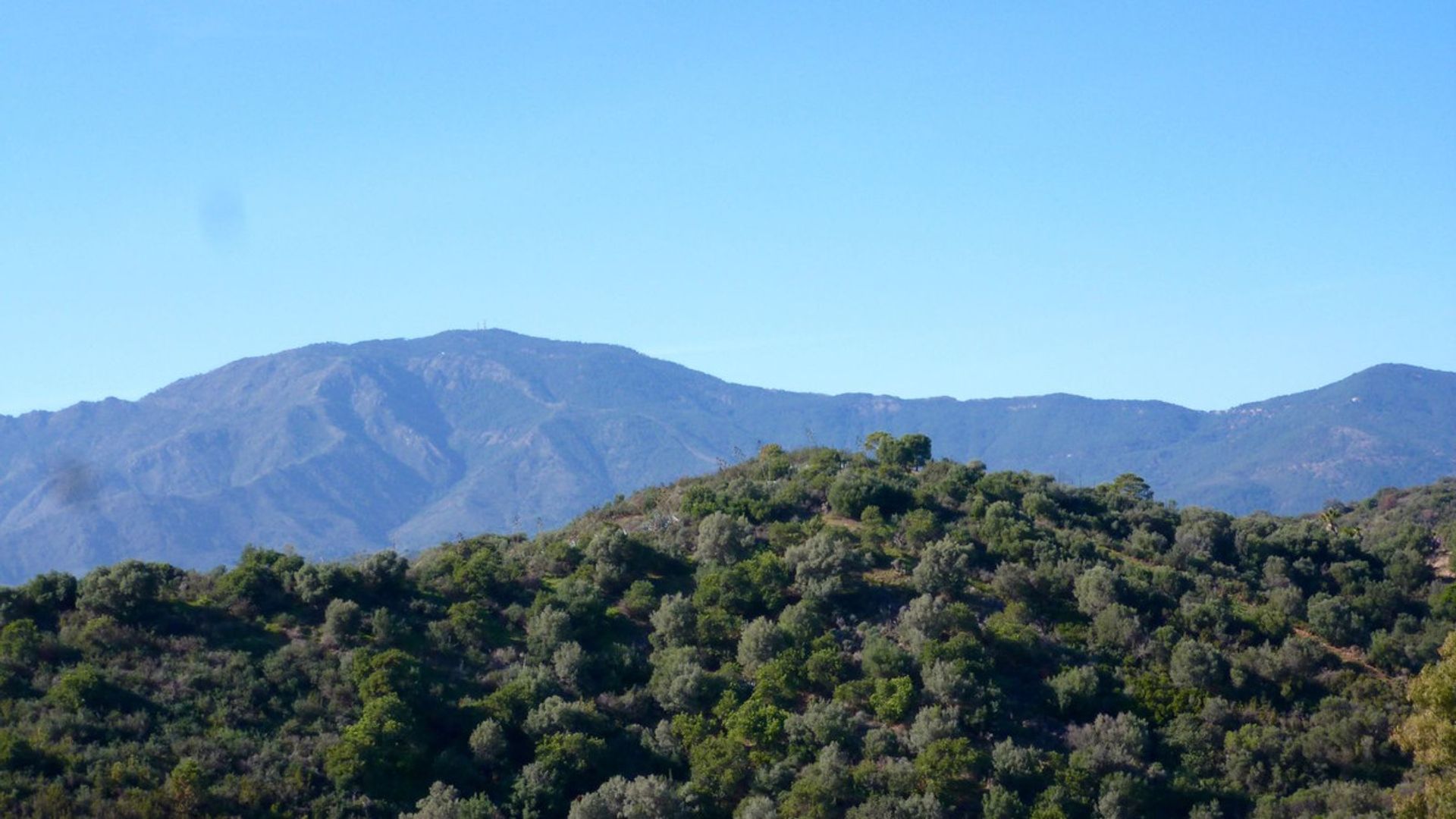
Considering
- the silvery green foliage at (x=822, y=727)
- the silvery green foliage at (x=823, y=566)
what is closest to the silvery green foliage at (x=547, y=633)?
the silvery green foliage at (x=823, y=566)

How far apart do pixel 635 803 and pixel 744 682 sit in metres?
5.50

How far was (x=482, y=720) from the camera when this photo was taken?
2634cm

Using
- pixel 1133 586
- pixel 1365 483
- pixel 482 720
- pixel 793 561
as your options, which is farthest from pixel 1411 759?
pixel 1365 483

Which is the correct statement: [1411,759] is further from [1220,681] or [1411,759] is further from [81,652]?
[81,652]

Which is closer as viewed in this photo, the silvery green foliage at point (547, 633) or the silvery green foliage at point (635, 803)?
the silvery green foliage at point (635, 803)

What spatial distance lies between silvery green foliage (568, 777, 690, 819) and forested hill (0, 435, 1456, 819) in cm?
5

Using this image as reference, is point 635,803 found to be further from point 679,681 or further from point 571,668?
point 571,668

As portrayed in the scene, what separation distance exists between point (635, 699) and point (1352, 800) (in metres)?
13.8

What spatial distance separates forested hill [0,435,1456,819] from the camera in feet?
77.1

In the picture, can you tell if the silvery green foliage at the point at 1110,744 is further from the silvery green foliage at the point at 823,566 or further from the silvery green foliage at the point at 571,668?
the silvery green foliage at the point at 571,668

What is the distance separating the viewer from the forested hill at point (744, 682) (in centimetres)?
2350

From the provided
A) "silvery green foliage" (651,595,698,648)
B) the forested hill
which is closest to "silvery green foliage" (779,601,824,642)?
the forested hill

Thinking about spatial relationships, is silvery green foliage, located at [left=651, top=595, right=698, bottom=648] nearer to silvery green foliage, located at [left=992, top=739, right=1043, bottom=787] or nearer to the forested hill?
the forested hill

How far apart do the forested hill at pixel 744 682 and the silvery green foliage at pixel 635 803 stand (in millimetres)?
54
